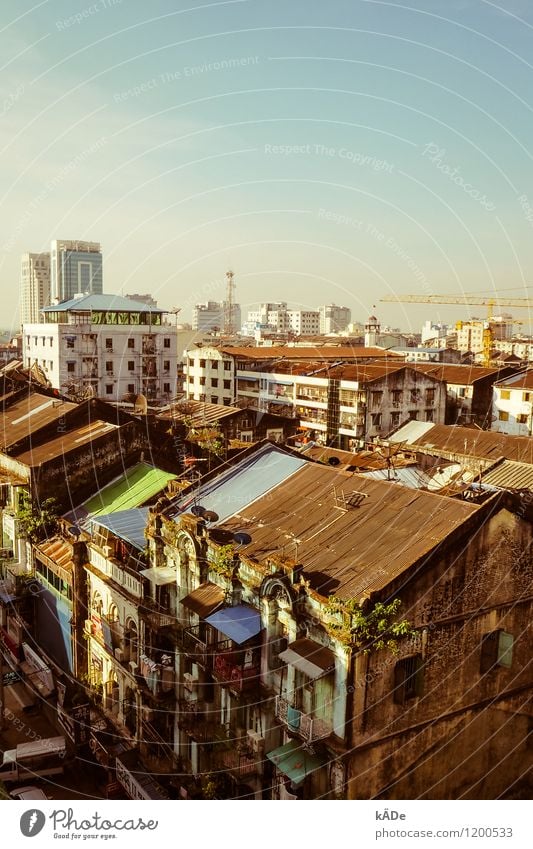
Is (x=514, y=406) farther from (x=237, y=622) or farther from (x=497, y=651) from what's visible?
(x=237, y=622)

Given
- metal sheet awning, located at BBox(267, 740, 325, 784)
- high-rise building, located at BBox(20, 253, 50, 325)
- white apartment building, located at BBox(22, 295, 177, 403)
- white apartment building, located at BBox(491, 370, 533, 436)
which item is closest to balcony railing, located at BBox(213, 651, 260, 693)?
metal sheet awning, located at BBox(267, 740, 325, 784)

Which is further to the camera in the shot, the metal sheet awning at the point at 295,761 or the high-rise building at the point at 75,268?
the high-rise building at the point at 75,268

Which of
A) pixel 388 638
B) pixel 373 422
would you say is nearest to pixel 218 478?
pixel 388 638

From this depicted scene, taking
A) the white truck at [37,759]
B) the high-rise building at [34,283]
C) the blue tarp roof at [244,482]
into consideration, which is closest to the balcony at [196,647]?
the blue tarp roof at [244,482]

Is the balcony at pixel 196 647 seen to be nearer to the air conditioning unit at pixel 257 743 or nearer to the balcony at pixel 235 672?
the balcony at pixel 235 672

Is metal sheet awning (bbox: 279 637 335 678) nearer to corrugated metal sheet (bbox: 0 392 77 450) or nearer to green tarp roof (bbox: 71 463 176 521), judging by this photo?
green tarp roof (bbox: 71 463 176 521)

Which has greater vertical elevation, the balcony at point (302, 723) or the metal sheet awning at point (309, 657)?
the metal sheet awning at point (309, 657)
